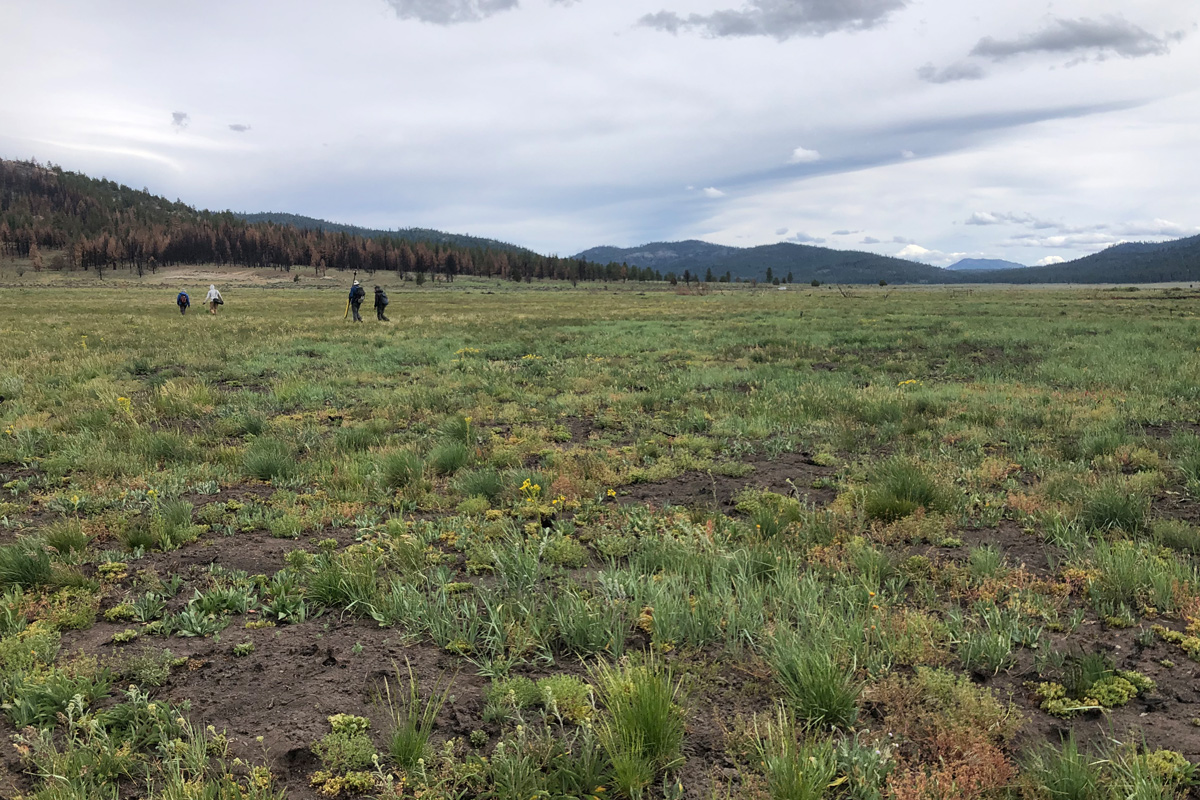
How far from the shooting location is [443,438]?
998cm

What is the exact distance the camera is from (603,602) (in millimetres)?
4773

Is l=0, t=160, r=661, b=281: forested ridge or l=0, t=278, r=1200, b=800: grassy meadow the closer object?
l=0, t=278, r=1200, b=800: grassy meadow

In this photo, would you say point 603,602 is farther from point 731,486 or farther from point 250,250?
point 250,250

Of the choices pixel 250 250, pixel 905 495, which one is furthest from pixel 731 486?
pixel 250 250

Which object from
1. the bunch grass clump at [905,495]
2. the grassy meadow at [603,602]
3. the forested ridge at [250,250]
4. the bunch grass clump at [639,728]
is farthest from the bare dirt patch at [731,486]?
the forested ridge at [250,250]

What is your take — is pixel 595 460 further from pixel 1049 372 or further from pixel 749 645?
pixel 1049 372

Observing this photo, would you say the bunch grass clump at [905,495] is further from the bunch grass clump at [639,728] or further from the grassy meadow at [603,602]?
the bunch grass clump at [639,728]

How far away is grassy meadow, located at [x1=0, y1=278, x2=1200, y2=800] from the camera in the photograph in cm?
311

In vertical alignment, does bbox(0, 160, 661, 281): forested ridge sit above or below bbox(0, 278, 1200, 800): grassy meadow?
above

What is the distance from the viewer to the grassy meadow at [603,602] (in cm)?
311

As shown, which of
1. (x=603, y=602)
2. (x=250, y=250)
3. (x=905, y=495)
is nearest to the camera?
(x=603, y=602)

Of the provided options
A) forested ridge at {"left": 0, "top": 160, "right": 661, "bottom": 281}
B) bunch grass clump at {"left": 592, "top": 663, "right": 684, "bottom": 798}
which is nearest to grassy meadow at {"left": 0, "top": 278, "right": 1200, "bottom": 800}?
bunch grass clump at {"left": 592, "top": 663, "right": 684, "bottom": 798}

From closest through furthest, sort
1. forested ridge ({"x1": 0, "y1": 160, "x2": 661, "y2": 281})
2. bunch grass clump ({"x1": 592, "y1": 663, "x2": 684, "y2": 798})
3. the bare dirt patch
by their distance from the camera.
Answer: bunch grass clump ({"x1": 592, "y1": 663, "x2": 684, "y2": 798}), the bare dirt patch, forested ridge ({"x1": 0, "y1": 160, "x2": 661, "y2": 281})

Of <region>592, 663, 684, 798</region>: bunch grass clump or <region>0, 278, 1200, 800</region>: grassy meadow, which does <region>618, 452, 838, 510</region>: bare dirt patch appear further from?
<region>592, 663, 684, 798</region>: bunch grass clump
